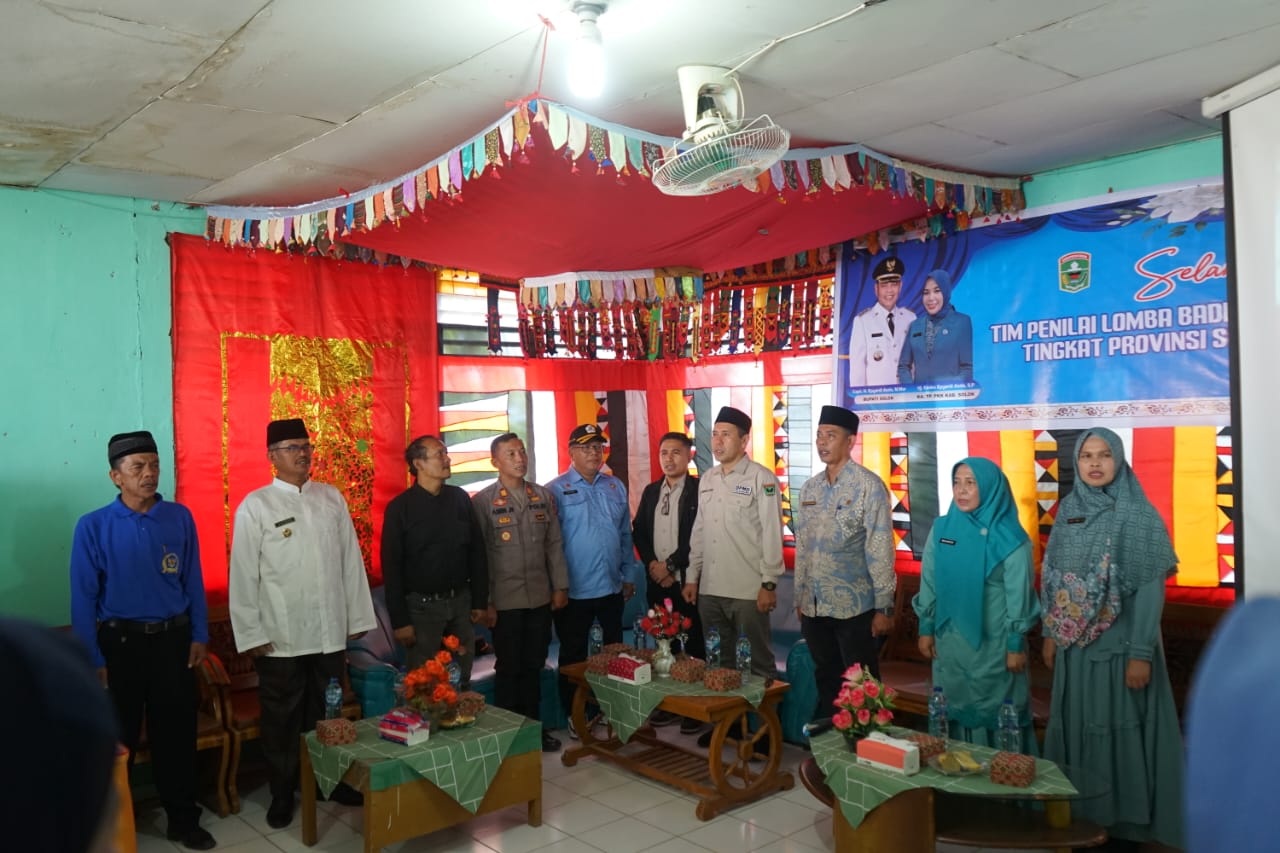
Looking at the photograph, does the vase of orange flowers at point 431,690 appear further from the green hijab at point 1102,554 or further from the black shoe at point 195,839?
the green hijab at point 1102,554

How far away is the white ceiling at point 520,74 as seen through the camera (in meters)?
2.67

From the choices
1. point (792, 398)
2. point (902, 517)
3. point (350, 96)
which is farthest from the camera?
point (792, 398)

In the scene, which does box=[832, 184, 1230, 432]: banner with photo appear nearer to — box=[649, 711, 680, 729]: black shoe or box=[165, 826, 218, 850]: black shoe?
box=[649, 711, 680, 729]: black shoe

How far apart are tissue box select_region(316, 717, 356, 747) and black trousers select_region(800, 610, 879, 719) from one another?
2.10 m

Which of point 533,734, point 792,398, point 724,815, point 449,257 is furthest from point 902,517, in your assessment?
point 449,257

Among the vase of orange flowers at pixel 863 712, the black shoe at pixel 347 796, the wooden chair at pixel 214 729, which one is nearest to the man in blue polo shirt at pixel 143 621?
the wooden chair at pixel 214 729

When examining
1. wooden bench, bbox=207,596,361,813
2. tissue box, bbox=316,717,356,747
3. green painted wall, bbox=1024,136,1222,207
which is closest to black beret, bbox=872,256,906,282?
green painted wall, bbox=1024,136,1222,207

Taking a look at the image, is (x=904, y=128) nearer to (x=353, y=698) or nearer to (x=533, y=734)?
(x=533, y=734)

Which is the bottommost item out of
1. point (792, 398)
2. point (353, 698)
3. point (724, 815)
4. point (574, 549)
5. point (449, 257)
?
point (724, 815)

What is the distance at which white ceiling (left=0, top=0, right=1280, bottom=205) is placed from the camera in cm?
267

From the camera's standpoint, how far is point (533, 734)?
3.93 metres

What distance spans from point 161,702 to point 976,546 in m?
3.31

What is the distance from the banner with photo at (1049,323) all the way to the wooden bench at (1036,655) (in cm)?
83

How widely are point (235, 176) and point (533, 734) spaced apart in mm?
2690
